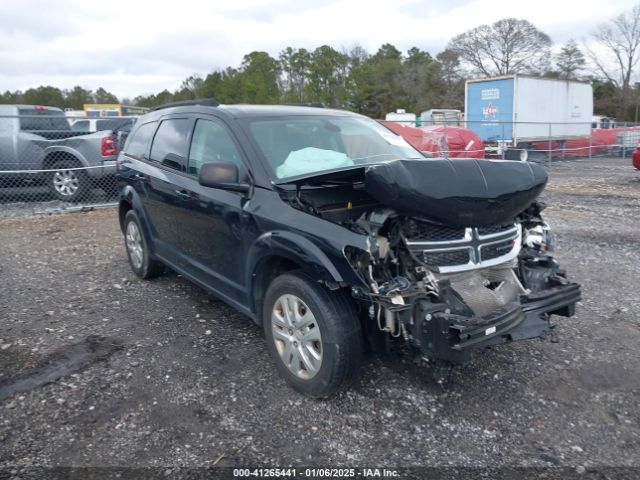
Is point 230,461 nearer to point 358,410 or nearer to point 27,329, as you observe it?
point 358,410

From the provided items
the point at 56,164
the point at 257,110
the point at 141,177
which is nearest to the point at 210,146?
the point at 257,110

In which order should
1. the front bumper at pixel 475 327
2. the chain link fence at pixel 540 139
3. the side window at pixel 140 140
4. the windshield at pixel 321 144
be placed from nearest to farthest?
the front bumper at pixel 475 327 → the windshield at pixel 321 144 → the side window at pixel 140 140 → the chain link fence at pixel 540 139

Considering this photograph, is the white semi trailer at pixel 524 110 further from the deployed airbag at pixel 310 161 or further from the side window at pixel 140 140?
the deployed airbag at pixel 310 161

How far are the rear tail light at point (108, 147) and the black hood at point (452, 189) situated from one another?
322 inches

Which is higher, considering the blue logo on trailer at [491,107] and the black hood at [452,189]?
the blue logo on trailer at [491,107]

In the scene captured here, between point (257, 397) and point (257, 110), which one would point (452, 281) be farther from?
point (257, 110)

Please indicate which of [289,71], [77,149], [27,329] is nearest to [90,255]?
[27,329]

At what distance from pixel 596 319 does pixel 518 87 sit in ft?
61.2

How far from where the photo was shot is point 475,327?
9.44ft

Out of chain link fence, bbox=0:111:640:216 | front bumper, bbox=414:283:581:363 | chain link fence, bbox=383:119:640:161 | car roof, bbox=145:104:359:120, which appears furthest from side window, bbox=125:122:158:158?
chain link fence, bbox=383:119:640:161

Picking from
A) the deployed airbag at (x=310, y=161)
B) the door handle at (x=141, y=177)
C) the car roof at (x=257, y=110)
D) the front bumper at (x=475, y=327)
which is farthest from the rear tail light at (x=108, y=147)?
the front bumper at (x=475, y=327)

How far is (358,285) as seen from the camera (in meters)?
2.98

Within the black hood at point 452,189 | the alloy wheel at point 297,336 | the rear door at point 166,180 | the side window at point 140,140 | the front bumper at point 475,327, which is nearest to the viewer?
the front bumper at point 475,327

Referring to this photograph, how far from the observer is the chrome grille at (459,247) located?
3.13 m
